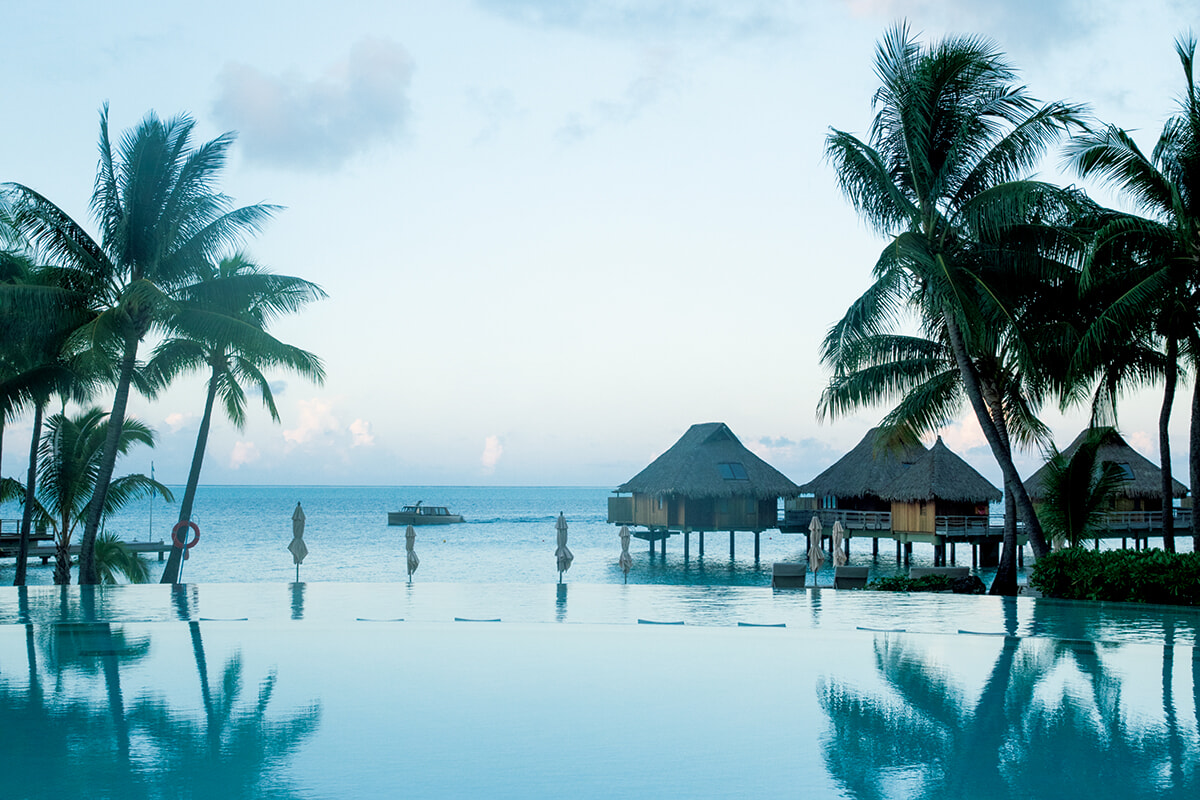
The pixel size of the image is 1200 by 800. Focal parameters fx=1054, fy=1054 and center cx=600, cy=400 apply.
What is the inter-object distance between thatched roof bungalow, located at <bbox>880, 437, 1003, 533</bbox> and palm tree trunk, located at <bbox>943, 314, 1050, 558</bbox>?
19161 millimetres

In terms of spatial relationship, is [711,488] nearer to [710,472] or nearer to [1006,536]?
[710,472]

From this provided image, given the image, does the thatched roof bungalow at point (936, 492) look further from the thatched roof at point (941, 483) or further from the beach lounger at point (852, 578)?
the beach lounger at point (852, 578)

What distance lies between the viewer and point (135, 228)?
16.0 metres

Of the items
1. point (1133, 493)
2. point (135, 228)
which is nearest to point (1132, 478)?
point (1133, 493)

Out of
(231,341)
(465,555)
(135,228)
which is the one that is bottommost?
(465,555)

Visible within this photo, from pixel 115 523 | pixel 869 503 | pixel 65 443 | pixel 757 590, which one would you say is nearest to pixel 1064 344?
pixel 757 590

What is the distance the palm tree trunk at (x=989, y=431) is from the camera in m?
15.2

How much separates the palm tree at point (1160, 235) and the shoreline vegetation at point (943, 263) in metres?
0.03

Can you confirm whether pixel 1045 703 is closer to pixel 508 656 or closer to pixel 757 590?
pixel 508 656

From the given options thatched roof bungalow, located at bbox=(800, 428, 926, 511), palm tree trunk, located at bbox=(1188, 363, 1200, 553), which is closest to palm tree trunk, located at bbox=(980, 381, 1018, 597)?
palm tree trunk, located at bbox=(1188, 363, 1200, 553)

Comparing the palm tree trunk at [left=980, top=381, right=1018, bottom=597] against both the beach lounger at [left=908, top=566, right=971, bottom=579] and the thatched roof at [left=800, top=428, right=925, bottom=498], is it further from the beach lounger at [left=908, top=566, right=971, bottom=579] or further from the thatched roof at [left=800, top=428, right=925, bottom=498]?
the thatched roof at [left=800, top=428, right=925, bottom=498]

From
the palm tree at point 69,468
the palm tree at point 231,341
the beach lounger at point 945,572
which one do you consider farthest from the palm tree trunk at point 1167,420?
the palm tree at point 69,468

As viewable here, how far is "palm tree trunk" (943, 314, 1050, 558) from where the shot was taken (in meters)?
15.2

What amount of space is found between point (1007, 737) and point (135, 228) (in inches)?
567
